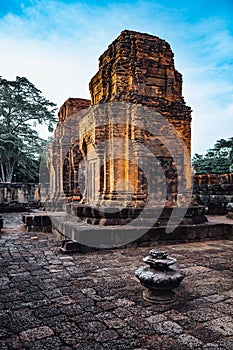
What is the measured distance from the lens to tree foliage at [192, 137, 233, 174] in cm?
2564

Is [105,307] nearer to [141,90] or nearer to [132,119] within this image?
[132,119]

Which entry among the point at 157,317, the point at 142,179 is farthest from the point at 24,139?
the point at 157,317

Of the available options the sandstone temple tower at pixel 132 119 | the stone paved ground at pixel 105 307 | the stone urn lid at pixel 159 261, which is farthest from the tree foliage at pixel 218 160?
the stone urn lid at pixel 159 261

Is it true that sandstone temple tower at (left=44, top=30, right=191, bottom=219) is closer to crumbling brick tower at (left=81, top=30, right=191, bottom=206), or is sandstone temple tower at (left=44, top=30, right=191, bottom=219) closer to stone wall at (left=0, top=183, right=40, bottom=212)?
crumbling brick tower at (left=81, top=30, right=191, bottom=206)

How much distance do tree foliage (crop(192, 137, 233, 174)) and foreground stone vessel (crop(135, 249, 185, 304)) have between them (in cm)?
2333

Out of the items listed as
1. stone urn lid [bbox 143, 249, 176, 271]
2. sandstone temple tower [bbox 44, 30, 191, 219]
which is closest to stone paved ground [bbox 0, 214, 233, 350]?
stone urn lid [bbox 143, 249, 176, 271]

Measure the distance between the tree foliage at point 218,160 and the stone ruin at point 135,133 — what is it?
1844 cm

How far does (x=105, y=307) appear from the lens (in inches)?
122

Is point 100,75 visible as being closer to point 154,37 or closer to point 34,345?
point 154,37

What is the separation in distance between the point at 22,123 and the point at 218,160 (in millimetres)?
19739

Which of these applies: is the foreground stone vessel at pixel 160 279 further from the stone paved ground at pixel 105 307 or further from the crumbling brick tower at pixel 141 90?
the crumbling brick tower at pixel 141 90

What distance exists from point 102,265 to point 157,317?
81.1 inches

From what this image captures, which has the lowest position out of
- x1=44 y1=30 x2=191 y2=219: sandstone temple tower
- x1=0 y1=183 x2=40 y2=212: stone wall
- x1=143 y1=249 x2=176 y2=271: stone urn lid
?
x1=143 y1=249 x2=176 y2=271: stone urn lid

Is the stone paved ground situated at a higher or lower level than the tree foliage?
lower
